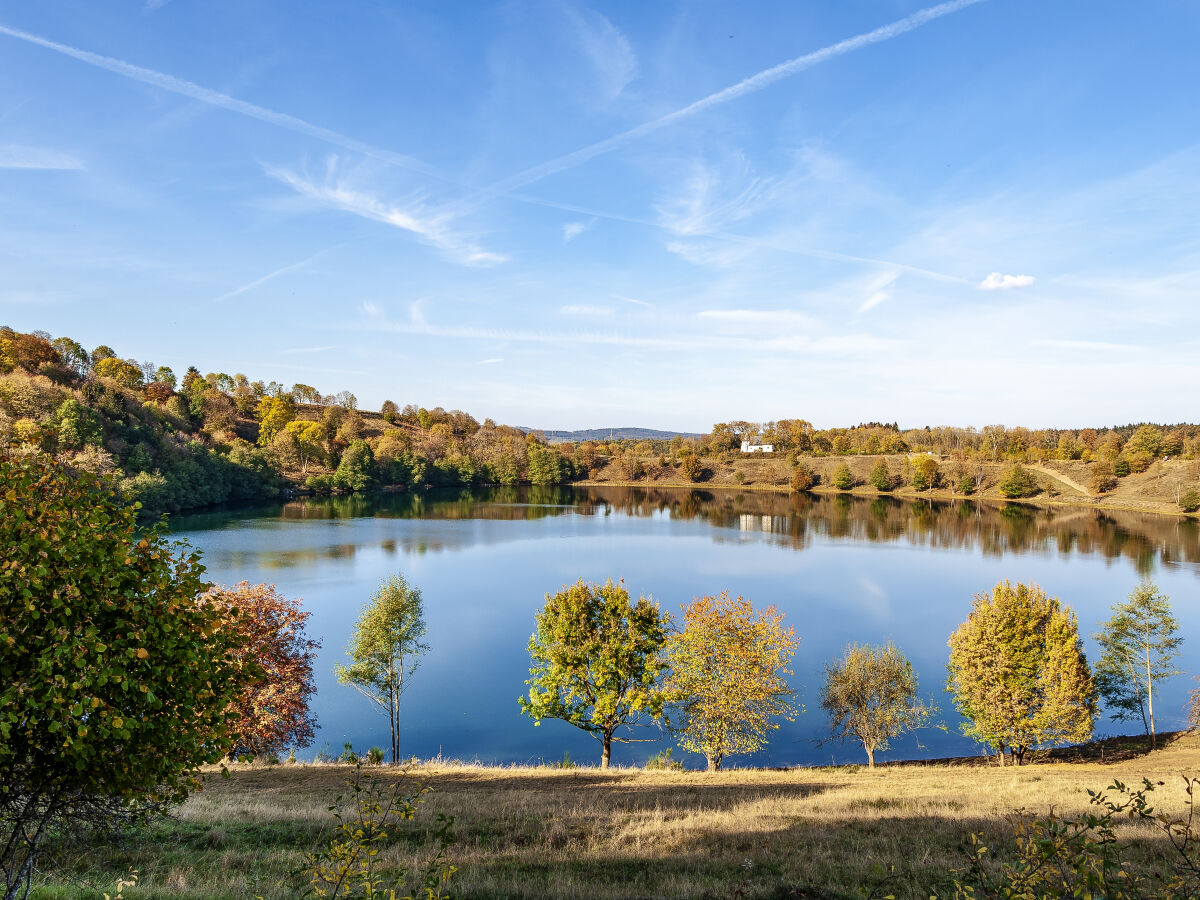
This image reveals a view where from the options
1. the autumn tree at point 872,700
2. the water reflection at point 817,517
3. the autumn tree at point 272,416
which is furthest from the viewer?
the autumn tree at point 272,416

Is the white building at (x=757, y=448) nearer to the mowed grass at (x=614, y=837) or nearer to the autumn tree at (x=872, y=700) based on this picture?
the autumn tree at (x=872, y=700)

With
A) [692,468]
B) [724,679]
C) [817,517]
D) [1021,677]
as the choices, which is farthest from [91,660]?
[692,468]

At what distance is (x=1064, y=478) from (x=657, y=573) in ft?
366

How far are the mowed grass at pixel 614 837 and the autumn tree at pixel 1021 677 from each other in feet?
33.8

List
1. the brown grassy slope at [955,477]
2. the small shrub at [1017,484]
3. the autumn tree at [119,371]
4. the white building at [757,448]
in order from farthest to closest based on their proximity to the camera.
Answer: the white building at [757,448]
the small shrub at [1017,484]
the autumn tree at [119,371]
the brown grassy slope at [955,477]

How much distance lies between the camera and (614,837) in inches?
428

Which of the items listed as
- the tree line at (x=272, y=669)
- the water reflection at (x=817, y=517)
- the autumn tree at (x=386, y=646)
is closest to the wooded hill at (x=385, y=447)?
the water reflection at (x=817, y=517)

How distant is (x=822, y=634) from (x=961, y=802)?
2894 centimetres

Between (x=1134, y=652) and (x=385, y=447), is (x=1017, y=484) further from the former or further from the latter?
(x=385, y=447)

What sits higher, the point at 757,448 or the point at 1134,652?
the point at 757,448

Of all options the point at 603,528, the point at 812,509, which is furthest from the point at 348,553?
the point at 812,509

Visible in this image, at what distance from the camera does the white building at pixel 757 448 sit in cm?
17245

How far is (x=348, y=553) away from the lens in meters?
62.4

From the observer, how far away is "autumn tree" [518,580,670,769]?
26125mm
